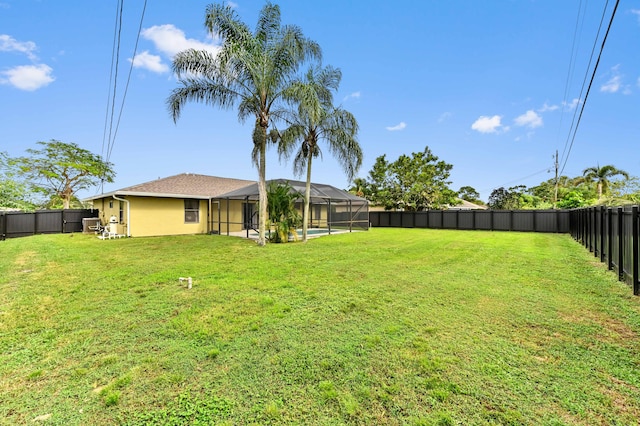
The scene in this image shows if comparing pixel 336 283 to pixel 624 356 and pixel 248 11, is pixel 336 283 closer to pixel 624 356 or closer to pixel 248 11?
pixel 624 356

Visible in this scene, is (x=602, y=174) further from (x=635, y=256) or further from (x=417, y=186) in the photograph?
(x=635, y=256)

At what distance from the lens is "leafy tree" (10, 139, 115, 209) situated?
74.5 ft

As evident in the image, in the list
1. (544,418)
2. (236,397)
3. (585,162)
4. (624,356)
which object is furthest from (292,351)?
(585,162)

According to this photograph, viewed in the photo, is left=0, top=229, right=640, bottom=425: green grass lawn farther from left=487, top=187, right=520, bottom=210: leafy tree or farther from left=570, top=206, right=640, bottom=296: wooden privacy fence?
left=487, top=187, right=520, bottom=210: leafy tree

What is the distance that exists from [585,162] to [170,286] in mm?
38080

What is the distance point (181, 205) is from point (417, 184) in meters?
16.1

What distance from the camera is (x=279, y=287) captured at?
515cm

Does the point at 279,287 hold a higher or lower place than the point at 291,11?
lower

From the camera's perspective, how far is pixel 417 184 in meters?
21.9

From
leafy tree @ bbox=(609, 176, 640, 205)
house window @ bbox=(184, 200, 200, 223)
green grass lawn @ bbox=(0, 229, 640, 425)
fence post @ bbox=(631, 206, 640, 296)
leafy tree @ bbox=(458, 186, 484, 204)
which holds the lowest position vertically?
green grass lawn @ bbox=(0, 229, 640, 425)

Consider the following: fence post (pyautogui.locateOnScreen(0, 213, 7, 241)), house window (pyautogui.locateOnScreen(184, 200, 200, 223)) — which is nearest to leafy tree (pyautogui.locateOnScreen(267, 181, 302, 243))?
house window (pyautogui.locateOnScreen(184, 200, 200, 223))

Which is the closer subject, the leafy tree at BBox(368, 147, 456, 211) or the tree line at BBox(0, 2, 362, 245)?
the tree line at BBox(0, 2, 362, 245)

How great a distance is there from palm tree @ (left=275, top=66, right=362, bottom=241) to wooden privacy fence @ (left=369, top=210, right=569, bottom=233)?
10.8 m

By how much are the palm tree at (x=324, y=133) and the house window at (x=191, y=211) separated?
6.51 m
